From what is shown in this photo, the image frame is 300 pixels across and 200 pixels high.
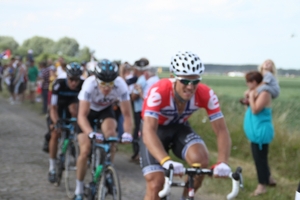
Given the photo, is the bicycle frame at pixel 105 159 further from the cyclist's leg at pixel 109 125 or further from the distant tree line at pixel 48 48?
the distant tree line at pixel 48 48

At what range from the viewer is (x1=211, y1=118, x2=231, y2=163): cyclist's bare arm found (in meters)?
4.98

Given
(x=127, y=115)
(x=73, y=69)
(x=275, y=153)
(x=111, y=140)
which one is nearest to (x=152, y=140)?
(x=111, y=140)

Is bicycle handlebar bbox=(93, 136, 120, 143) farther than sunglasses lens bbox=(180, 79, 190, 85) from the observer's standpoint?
Yes

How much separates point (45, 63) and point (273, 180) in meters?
13.7

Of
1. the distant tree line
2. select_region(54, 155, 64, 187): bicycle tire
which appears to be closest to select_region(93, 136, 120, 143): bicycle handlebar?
select_region(54, 155, 64, 187): bicycle tire

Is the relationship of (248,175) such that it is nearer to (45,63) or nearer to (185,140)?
(185,140)

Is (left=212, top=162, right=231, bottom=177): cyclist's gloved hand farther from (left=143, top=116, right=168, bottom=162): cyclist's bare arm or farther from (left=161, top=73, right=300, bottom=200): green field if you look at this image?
(left=161, top=73, right=300, bottom=200): green field

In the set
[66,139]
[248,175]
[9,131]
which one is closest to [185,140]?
[66,139]

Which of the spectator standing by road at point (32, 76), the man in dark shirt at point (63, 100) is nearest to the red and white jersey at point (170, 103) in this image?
the man in dark shirt at point (63, 100)

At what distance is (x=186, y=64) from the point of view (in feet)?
16.7

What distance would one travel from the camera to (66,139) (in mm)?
8891

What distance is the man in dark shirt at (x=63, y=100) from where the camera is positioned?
857 centimetres

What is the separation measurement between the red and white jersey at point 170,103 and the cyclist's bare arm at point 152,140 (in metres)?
0.07

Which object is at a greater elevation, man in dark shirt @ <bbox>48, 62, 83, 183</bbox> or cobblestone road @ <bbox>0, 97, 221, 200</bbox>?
man in dark shirt @ <bbox>48, 62, 83, 183</bbox>
